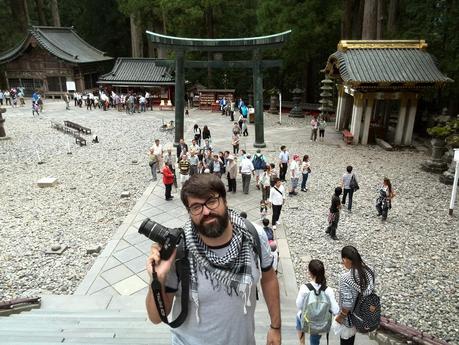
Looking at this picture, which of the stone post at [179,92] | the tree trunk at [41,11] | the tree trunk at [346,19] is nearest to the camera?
the stone post at [179,92]

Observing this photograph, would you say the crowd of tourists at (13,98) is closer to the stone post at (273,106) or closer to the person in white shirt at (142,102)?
the person in white shirt at (142,102)

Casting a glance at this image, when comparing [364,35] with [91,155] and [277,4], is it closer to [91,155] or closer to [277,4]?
[277,4]

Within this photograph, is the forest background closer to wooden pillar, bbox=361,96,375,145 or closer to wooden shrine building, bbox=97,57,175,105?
wooden shrine building, bbox=97,57,175,105

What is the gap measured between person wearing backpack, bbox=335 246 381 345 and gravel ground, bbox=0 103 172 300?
5274 millimetres

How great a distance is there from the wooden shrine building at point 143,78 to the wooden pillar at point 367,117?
16163 mm

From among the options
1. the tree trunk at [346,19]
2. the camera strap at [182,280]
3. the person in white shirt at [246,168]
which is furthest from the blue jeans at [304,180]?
the tree trunk at [346,19]

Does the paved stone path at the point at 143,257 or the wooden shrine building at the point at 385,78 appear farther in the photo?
the wooden shrine building at the point at 385,78

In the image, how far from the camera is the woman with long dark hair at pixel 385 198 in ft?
31.6

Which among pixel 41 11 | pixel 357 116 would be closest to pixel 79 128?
pixel 357 116

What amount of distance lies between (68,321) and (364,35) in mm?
20948

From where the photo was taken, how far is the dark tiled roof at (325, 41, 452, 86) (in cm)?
1680

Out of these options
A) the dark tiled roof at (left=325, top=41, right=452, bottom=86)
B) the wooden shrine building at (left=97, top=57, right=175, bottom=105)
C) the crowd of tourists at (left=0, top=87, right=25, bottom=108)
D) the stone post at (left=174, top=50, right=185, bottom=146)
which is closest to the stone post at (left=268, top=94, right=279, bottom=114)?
the wooden shrine building at (left=97, top=57, right=175, bottom=105)

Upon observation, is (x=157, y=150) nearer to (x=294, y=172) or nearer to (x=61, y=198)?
(x=61, y=198)

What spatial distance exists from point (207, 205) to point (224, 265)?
41cm
